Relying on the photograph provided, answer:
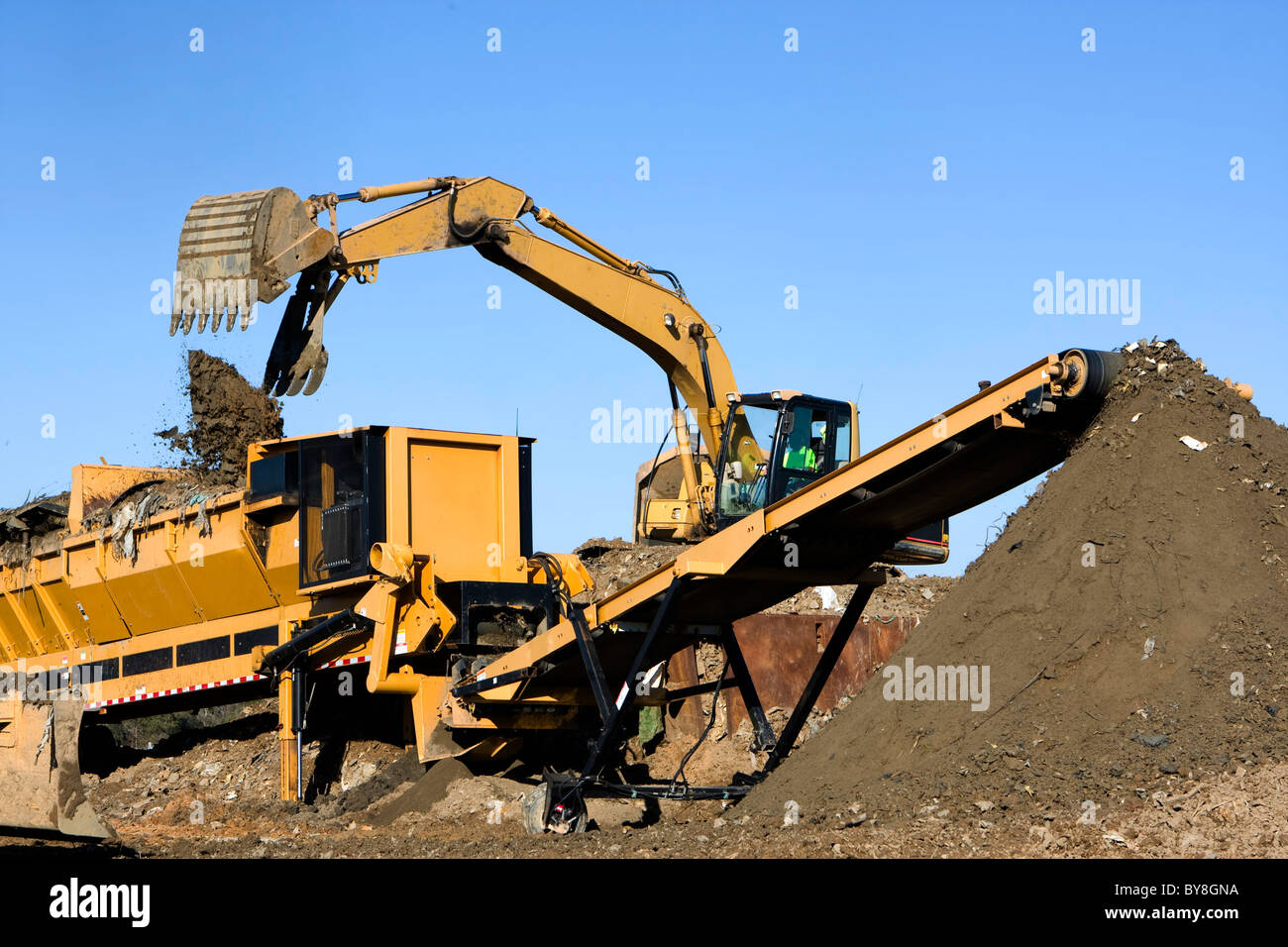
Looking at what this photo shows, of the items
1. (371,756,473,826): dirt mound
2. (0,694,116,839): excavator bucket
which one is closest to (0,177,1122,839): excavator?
(0,694,116,839): excavator bucket

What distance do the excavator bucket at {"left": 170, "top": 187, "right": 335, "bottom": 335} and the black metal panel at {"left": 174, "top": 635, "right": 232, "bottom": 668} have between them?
2.94m

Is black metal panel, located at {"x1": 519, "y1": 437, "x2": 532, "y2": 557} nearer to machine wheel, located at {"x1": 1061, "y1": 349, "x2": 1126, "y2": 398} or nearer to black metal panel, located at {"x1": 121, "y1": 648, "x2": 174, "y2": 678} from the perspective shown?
black metal panel, located at {"x1": 121, "y1": 648, "x2": 174, "y2": 678}

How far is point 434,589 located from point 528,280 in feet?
11.0

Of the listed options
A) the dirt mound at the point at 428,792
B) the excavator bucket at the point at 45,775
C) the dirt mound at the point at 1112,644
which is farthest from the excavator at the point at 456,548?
the dirt mound at the point at 1112,644

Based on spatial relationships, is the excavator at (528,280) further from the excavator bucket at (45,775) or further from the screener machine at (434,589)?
the excavator bucket at (45,775)

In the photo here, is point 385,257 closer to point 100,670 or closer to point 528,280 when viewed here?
point 528,280

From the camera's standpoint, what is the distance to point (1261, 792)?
6070 mm

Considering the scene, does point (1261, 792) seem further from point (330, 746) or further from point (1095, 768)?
point (330, 746)

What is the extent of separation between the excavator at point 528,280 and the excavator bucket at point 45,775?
4.59 m

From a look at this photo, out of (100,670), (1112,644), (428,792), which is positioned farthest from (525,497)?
(1112,644)

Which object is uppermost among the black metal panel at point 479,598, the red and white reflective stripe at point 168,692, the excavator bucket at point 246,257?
the excavator bucket at point 246,257

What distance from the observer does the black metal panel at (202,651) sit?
1260 cm

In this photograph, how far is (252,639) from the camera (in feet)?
40.4
